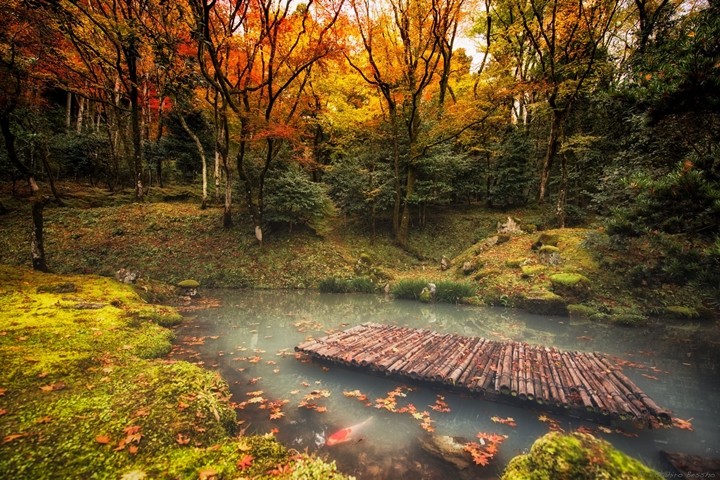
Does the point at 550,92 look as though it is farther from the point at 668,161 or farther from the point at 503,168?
the point at 668,161

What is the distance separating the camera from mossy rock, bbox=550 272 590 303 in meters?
11.3

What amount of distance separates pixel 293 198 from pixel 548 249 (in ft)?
40.2

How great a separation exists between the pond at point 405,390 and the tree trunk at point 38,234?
5.43m

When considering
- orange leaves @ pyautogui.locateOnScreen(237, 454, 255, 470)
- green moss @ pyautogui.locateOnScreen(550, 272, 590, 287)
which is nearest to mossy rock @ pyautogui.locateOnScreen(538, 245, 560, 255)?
green moss @ pyautogui.locateOnScreen(550, 272, 590, 287)

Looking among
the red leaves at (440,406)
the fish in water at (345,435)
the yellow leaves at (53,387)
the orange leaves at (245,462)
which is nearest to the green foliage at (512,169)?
the red leaves at (440,406)

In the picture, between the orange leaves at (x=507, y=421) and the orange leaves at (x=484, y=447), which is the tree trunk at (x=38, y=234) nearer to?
the orange leaves at (x=484, y=447)

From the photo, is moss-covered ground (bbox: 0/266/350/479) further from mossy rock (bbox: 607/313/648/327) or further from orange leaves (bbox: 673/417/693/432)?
mossy rock (bbox: 607/313/648/327)

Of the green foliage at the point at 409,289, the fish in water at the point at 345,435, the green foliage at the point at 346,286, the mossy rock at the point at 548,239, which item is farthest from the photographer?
the green foliage at the point at 346,286

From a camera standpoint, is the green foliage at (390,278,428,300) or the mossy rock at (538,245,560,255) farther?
the green foliage at (390,278,428,300)

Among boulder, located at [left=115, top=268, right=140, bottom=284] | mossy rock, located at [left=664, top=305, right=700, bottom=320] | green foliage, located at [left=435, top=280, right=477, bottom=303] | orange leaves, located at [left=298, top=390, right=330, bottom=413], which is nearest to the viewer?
orange leaves, located at [left=298, top=390, right=330, bottom=413]

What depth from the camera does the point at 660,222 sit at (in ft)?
18.1

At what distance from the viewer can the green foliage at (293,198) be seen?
1681 cm

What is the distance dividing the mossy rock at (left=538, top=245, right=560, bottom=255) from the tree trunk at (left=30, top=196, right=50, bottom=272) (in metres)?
18.2

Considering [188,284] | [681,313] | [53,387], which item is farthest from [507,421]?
[188,284]
